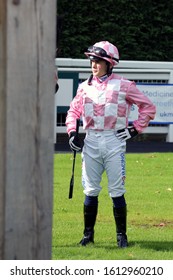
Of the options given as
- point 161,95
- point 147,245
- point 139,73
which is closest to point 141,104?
point 147,245

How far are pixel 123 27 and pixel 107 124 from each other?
47.0ft

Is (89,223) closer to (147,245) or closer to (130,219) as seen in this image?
(147,245)

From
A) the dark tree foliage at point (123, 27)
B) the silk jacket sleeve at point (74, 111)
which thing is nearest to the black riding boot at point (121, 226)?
the silk jacket sleeve at point (74, 111)

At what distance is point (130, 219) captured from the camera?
8938 mm

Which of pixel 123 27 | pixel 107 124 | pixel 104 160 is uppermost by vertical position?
pixel 107 124

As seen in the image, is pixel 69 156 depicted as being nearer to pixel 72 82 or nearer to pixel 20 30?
pixel 72 82

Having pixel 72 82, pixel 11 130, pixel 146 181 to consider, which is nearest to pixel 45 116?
pixel 11 130

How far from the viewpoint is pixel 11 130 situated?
3.08 metres

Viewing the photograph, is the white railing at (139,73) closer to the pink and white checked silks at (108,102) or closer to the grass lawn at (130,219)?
the grass lawn at (130,219)

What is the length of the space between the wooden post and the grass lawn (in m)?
3.56

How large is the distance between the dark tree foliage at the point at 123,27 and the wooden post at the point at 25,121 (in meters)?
17.7

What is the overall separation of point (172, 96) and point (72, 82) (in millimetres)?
1994

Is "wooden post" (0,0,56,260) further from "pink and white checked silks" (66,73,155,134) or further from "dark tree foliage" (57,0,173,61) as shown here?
"dark tree foliage" (57,0,173,61)
